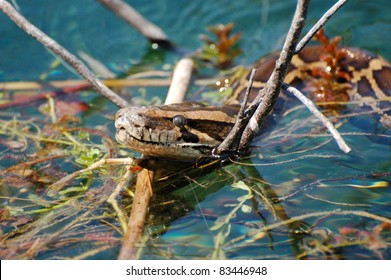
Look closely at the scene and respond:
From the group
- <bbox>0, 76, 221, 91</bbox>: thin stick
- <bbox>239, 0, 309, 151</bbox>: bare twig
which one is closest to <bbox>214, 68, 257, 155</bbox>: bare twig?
<bbox>239, 0, 309, 151</bbox>: bare twig

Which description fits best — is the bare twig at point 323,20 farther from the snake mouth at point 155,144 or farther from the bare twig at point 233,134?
the snake mouth at point 155,144

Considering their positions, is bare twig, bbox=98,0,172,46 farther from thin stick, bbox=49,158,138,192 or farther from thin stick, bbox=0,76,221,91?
thin stick, bbox=49,158,138,192

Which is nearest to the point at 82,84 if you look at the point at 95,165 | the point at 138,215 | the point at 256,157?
the point at 95,165

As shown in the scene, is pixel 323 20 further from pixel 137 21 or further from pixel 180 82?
pixel 137 21

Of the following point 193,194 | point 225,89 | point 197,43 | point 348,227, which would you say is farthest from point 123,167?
point 197,43
